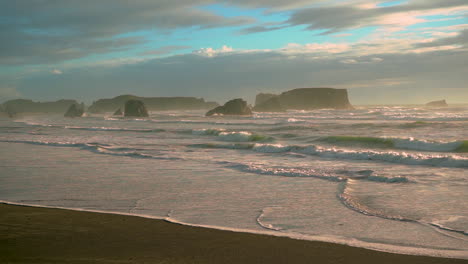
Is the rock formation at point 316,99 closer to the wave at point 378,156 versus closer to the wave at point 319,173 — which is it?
the wave at point 378,156

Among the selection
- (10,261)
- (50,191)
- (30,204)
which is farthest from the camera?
(50,191)

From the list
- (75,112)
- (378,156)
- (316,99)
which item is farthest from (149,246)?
(316,99)

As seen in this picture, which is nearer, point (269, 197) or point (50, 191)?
point (269, 197)

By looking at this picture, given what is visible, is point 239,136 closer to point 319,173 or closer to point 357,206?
point 319,173

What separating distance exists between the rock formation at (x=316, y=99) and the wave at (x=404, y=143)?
404 feet

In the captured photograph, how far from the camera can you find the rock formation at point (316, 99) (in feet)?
484

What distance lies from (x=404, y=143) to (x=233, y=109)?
202ft

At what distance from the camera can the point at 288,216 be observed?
754cm

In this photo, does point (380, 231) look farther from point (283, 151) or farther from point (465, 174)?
point (283, 151)

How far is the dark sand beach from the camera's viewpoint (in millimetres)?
5121

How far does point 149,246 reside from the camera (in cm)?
567

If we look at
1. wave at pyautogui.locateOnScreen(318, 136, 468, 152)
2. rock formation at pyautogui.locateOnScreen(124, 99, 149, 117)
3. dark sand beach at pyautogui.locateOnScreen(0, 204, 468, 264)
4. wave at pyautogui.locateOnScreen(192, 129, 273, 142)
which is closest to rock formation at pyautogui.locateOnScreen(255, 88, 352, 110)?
rock formation at pyautogui.locateOnScreen(124, 99, 149, 117)

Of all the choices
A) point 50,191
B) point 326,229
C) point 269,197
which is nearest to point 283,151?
point 269,197

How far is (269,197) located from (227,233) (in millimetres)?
3036
